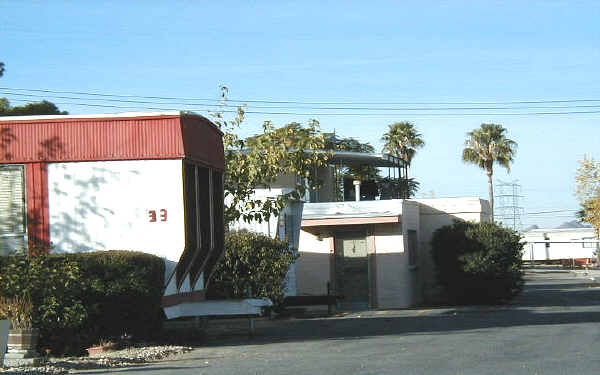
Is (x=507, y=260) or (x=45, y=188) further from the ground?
(x=45, y=188)

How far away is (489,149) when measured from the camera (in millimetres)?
61656

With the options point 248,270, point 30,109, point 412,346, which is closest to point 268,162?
point 248,270

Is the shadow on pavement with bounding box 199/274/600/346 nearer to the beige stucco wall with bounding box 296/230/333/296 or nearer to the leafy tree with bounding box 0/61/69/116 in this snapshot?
the beige stucco wall with bounding box 296/230/333/296

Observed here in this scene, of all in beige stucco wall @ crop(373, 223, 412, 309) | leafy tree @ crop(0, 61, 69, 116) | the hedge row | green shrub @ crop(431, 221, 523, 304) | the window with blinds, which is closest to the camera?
the hedge row

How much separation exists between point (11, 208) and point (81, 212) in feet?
3.77

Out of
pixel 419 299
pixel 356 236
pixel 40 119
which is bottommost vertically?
pixel 419 299

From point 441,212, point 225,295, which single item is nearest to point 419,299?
point 441,212

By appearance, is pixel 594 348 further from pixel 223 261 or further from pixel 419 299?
pixel 419 299

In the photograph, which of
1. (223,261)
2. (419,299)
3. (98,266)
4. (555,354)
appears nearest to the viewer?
(555,354)

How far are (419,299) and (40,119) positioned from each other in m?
17.3

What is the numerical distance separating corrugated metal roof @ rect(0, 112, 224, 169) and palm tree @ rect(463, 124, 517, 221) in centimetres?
4797

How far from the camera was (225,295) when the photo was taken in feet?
67.1

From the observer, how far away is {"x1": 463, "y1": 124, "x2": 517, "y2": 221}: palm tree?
61281 mm

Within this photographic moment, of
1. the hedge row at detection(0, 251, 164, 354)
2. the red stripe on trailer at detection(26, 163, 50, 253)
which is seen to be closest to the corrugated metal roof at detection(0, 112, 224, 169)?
the red stripe on trailer at detection(26, 163, 50, 253)
